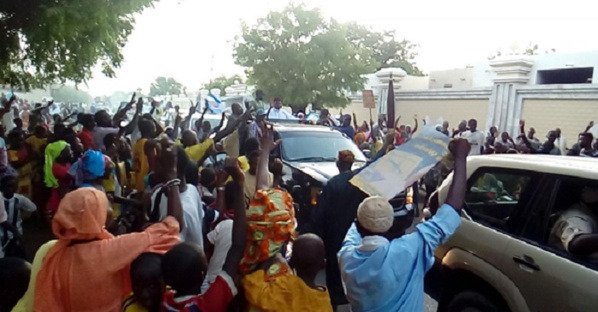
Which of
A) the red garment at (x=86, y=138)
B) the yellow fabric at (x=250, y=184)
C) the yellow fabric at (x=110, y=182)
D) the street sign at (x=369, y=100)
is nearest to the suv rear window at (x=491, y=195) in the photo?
the yellow fabric at (x=250, y=184)

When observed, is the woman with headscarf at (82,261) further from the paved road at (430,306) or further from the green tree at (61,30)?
the green tree at (61,30)

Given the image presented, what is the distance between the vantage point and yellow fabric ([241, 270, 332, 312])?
2223 mm

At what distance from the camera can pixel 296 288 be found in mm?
2262

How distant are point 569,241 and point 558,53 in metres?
19.9

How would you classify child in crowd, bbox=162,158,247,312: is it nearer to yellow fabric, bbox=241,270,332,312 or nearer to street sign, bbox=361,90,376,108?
yellow fabric, bbox=241,270,332,312

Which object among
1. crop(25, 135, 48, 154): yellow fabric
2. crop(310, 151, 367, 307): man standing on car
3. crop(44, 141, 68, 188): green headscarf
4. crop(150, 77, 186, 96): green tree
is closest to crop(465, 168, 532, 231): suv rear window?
crop(310, 151, 367, 307): man standing on car

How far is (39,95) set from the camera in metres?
60.6

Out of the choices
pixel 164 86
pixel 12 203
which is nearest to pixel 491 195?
pixel 12 203

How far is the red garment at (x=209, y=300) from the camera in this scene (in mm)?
2184

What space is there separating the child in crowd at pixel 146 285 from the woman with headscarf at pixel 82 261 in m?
0.04

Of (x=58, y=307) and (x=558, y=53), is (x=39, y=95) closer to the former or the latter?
(x=558, y=53)

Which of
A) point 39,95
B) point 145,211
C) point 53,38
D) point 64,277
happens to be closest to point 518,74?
point 53,38

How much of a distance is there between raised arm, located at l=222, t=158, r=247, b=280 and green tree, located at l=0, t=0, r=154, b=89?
4.71 m

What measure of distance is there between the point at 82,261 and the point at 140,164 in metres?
3.47
